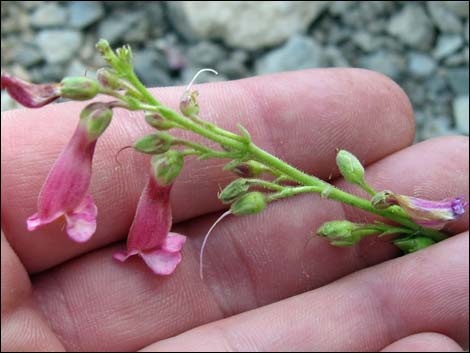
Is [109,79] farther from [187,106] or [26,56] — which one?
[26,56]

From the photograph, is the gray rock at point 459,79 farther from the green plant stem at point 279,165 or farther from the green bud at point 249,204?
the green bud at point 249,204

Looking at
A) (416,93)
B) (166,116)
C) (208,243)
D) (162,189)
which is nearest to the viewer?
(166,116)

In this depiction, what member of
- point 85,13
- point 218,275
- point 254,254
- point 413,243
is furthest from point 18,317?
point 85,13

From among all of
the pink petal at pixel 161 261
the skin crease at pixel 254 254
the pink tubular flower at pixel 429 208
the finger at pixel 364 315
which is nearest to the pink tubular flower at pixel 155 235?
the pink petal at pixel 161 261

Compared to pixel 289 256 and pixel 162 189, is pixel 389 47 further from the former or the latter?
pixel 162 189

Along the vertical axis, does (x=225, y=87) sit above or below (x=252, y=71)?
above

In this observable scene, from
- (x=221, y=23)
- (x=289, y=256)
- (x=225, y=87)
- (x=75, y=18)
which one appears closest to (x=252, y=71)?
(x=221, y=23)
